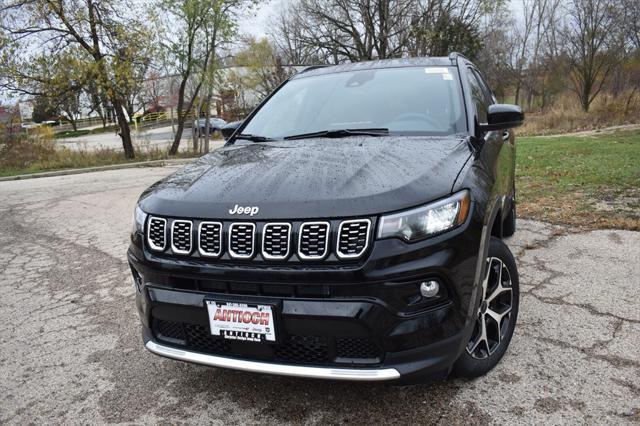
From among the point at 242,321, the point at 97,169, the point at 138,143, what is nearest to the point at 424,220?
the point at 242,321

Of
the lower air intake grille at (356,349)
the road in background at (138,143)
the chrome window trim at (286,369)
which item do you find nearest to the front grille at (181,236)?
the chrome window trim at (286,369)

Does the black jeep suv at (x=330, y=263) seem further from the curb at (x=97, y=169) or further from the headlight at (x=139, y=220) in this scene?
the curb at (x=97, y=169)

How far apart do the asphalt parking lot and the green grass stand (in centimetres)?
81

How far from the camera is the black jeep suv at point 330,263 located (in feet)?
6.41

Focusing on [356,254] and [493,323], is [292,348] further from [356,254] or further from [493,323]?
[493,323]

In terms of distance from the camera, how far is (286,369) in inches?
80.7

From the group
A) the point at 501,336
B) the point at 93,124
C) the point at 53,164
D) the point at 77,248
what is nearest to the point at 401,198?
the point at 501,336

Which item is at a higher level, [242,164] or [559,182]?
[242,164]

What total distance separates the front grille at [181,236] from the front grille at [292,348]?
0.35 m

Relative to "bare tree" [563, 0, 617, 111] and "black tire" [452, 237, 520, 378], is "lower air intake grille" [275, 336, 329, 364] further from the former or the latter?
"bare tree" [563, 0, 617, 111]

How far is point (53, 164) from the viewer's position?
663 inches

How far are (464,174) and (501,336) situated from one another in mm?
1015

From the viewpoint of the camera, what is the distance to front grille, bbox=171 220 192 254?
2166mm

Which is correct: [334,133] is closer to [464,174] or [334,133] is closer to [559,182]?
[464,174]
